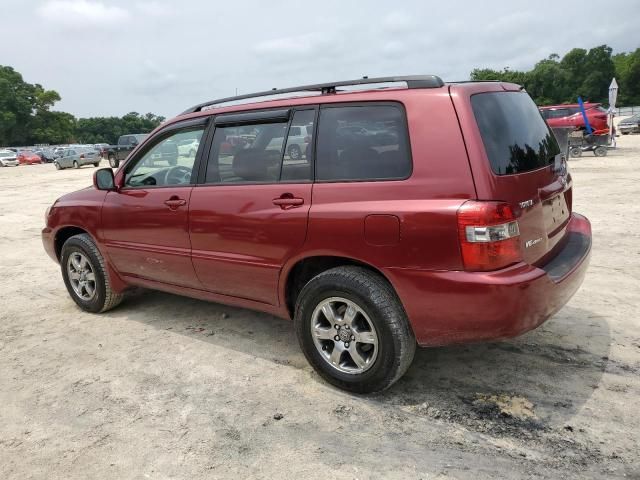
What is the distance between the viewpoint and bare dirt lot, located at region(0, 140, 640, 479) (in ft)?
8.59

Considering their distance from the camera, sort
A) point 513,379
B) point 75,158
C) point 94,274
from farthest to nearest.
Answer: point 75,158 → point 94,274 → point 513,379

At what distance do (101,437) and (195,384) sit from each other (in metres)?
0.70

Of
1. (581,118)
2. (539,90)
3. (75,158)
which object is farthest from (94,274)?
(539,90)

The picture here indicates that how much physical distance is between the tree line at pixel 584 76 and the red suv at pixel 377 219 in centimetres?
8364

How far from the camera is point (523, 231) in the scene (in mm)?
2830

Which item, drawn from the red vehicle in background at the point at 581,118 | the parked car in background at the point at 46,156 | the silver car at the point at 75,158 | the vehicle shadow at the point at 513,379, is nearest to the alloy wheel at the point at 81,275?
the vehicle shadow at the point at 513,379

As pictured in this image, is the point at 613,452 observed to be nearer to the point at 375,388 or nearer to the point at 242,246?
the point at 375,388

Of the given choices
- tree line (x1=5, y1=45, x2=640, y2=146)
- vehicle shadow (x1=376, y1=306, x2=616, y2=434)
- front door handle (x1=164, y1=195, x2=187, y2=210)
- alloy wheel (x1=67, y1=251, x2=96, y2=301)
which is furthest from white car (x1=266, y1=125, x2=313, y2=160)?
tree line (x1=5, y1=45, x2=640, y2=146)

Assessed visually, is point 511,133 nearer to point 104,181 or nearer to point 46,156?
point 104,181

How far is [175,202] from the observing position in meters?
3.99

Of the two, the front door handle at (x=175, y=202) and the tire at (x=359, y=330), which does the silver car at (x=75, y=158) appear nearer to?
the front door handle at (x=175, y=202)

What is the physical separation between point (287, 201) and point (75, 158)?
113ft

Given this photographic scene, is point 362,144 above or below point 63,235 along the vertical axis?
above

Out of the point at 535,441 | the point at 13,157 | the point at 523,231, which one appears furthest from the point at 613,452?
the point at 13,157
